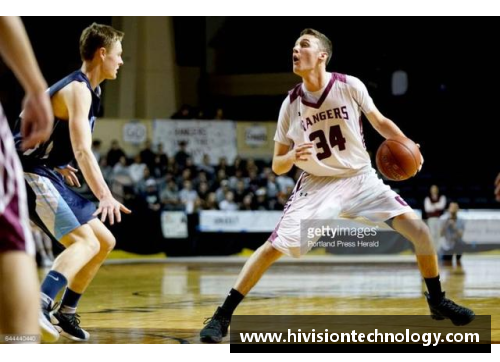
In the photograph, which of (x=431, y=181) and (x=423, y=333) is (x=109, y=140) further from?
(x=423, y=333)

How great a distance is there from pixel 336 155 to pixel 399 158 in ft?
1.28

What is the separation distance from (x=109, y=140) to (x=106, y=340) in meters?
13.7

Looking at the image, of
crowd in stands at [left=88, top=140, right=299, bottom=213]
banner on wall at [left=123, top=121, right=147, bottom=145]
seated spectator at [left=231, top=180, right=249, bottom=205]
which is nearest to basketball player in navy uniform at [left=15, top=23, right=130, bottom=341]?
crowd in stands at [left=88, top=140, right=299, bottom=213]

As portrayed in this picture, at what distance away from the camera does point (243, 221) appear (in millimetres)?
17016

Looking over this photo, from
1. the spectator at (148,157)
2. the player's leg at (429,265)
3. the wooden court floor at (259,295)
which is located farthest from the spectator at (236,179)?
the player's leg at (429,265)

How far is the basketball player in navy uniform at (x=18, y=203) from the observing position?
2541 mm

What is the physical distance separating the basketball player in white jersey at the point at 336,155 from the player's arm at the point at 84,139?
1.16m

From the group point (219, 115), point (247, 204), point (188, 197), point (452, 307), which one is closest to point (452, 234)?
point (247, 204)

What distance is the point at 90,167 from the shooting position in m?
4.70

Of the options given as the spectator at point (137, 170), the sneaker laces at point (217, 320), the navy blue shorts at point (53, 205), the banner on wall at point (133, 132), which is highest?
the navy blue shorts at point (53, 205)

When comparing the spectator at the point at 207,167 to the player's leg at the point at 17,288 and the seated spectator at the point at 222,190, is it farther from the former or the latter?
the player's leg at the point at 17,288

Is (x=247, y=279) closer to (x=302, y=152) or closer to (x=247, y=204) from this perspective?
(x=302, y=152)

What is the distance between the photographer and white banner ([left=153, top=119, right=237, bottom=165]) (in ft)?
62.0

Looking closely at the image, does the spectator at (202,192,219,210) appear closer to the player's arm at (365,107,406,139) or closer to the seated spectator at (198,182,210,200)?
the seated spectator at (198,182,210,200)
